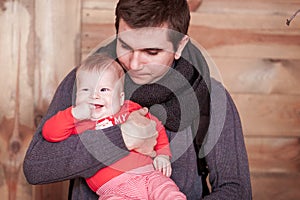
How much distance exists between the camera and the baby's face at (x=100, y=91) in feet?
5.38

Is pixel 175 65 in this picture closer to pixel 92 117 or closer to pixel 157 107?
pixel 157 107

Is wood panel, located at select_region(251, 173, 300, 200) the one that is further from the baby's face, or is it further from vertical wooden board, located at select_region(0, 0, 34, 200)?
the baby's face

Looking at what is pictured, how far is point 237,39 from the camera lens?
2.43 metres

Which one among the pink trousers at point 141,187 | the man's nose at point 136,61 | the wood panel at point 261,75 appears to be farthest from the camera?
the wood panel at point 261,75

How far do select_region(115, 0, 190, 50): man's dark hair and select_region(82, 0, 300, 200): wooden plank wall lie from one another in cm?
66

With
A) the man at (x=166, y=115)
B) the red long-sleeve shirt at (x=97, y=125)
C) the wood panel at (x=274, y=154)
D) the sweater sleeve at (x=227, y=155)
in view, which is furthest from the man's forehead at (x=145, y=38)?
the wood panel at (x=274, y=154)

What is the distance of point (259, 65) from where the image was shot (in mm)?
2480

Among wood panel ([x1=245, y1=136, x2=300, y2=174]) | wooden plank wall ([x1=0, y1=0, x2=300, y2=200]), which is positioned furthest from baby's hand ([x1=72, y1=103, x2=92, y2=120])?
wood panel ([x1=245, y1=136, x2=300, y2=174])

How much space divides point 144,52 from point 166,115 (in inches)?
8.2

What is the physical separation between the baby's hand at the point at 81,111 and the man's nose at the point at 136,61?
0.17m

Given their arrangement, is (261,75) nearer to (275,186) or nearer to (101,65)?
(275,186)

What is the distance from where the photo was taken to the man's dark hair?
165 cm

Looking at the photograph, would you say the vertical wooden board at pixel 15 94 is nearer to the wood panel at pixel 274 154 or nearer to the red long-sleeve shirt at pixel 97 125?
the red long-sleeve shirt at pixel 97 125

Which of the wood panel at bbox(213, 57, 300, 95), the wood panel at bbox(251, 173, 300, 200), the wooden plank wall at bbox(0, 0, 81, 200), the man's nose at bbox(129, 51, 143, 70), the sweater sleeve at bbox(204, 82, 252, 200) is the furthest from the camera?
the wood panel at bbox(251, 173, 300, 200)
